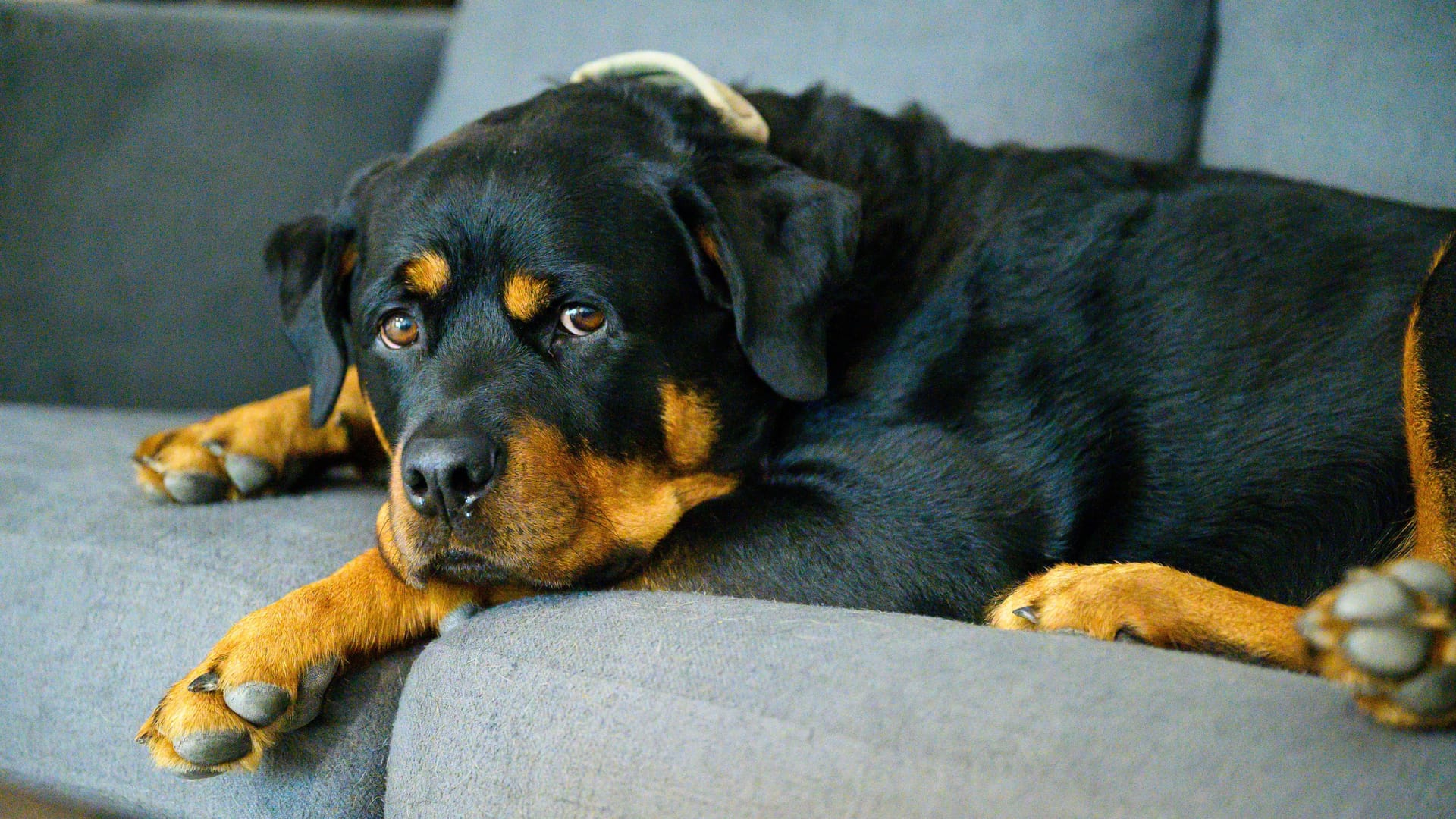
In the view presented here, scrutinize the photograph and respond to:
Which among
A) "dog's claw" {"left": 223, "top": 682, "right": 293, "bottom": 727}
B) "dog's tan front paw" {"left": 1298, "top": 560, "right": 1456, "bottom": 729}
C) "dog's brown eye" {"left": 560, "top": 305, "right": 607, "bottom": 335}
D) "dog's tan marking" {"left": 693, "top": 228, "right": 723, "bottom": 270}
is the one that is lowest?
"dog's claw" {"left": 223, "top": 682, "right": 293, "bottom": 727}

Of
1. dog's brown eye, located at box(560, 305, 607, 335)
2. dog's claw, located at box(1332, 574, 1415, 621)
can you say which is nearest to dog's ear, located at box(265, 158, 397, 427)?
dog's brown eye, located at box(560, 305, 607, 335)

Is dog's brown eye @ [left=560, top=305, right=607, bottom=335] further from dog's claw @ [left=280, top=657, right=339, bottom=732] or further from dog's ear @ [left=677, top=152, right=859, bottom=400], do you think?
dog's claw @ [left=280, top=657, right=339, bottom=732]

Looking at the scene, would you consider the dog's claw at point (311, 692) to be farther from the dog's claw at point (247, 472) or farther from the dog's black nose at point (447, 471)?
the dog's claw at point (247, 472)

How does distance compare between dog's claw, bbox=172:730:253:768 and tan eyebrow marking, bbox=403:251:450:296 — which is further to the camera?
tan eyebrow marking, bbox=403:251:450:296

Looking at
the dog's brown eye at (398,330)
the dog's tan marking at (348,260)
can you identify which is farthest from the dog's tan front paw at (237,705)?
the dog's tan marking at (348,260)

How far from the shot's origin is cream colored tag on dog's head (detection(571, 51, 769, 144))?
6.51ft

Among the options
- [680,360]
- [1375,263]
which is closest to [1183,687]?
[680,360]

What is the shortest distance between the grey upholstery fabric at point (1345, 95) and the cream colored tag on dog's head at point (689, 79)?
119 centimetres

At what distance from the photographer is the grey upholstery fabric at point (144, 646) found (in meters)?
1.43

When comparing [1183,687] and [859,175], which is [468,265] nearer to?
[859,175]

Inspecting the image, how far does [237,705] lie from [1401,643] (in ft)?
4.21

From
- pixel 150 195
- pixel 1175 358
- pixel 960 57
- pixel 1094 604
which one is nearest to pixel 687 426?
pixel 1094 604

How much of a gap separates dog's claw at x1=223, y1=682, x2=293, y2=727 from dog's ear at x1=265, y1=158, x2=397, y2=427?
0.73 m

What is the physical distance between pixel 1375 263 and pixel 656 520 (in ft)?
4.14
